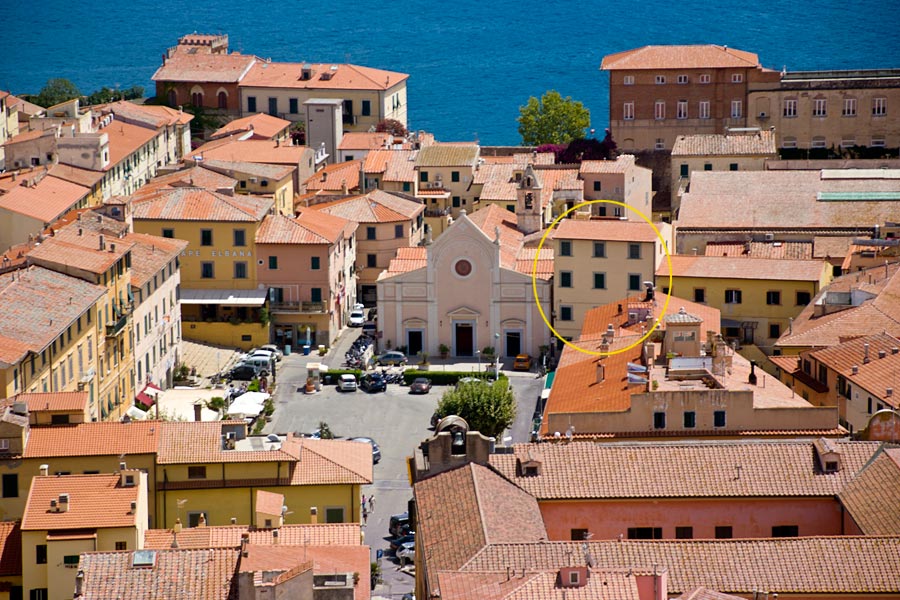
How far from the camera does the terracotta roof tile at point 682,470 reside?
46375mm

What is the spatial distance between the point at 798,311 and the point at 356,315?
21206 mm

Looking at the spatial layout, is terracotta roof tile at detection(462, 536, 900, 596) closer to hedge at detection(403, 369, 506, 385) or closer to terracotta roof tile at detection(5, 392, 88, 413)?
terracotta roof tile at detection(5, 392, 88, 413)

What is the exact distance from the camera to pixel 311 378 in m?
77.9

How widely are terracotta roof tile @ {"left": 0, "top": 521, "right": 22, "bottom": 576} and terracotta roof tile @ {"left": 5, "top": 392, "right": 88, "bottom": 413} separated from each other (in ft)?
21.8

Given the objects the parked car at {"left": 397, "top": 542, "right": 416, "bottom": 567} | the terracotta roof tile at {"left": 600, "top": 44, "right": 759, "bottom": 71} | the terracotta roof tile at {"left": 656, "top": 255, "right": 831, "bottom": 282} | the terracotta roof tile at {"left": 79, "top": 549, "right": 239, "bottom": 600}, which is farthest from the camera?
the terracotta roof tile at {"left": 600, "top": 44, "right": 759, "bottom": 71}

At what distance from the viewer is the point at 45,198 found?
284 ft

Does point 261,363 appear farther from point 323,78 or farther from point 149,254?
point 323,78

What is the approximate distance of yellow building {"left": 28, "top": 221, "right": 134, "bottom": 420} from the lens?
225 ft

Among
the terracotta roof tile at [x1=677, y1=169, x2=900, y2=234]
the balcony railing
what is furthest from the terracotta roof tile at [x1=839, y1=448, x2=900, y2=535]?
the terracotta roof tile at [x1=677, y1=169, x2=900, y2=234]

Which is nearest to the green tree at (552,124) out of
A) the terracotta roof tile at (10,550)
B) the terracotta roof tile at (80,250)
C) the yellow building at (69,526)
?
the terracotta roof tile at (80,250)

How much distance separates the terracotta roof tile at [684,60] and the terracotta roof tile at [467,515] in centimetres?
6062

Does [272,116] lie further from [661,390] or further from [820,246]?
[661,390]

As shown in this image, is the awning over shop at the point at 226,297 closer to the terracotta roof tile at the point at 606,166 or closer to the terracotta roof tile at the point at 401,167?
the terracotta roof tile at the point at 401,167

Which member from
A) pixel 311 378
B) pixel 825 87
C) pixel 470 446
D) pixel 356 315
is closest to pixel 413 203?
pixel 356 315
